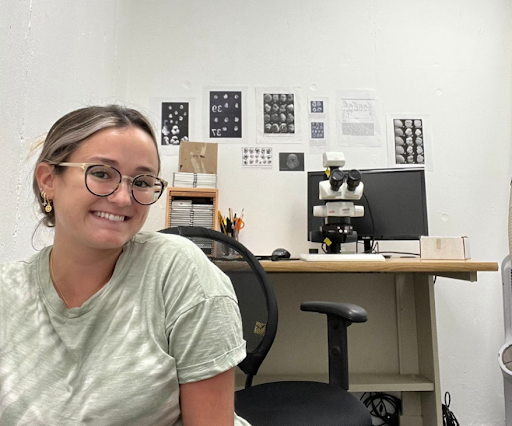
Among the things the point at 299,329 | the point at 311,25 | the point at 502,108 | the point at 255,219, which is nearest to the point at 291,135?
the point at 255,219

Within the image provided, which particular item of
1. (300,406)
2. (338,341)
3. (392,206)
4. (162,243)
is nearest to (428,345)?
(392,206)

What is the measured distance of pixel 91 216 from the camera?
0.64 m

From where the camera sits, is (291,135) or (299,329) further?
(291,135)

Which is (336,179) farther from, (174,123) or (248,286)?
(174,123)

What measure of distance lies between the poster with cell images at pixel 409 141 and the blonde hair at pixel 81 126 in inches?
67.8

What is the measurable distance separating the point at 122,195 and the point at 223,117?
61.6 inches

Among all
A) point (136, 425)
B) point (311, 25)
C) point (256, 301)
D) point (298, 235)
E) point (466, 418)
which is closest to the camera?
point (136, 425)

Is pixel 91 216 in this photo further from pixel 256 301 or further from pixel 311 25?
pixel 311 25

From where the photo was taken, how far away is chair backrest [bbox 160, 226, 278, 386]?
3.49 ft

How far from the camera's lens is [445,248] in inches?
60.2

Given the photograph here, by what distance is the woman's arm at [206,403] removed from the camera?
61cm

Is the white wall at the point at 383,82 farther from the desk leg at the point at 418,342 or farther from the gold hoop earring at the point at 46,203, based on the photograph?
the gold hoop earring at the point at 46,203

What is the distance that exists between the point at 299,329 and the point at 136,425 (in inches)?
57.6

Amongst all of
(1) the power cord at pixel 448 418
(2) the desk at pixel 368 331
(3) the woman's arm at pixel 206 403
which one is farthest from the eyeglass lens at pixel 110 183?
(1) the power cord at pixel 448 418
